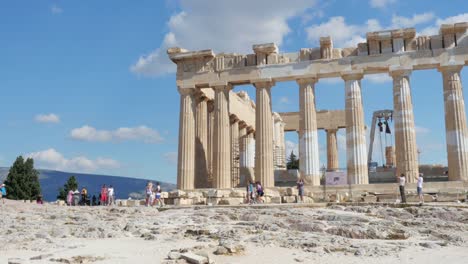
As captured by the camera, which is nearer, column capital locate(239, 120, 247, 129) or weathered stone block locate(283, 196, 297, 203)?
weathered stone block locate(283, 196, 297, 203)

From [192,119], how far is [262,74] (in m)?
6.33

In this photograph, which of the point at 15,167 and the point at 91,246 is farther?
the point at 15,167

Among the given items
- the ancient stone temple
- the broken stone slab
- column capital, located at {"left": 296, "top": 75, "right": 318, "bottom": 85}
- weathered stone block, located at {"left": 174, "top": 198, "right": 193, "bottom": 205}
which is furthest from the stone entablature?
the broken stone slab

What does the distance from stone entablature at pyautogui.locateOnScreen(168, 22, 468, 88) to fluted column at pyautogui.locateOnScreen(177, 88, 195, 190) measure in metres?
1.20

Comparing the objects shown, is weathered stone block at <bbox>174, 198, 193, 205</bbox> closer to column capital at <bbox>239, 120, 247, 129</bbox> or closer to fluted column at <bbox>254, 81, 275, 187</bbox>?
fluted column at <bbox>254, 81, 275, 187</bbox>

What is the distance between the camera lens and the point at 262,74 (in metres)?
37.2

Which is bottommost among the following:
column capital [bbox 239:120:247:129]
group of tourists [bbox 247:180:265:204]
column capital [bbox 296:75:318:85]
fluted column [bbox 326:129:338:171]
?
group of tourists [bbox 247:180:265:204]

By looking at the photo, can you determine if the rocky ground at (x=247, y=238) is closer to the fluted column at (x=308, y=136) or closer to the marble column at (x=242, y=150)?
the fluted column at (x=308, y=136)

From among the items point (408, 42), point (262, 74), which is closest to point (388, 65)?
Result: point (408, 42)

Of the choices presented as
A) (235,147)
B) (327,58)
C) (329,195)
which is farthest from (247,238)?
(235,147)

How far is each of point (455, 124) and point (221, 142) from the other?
52.6 feet

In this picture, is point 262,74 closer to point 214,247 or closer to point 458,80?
point 458,80

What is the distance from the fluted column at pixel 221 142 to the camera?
121 ft

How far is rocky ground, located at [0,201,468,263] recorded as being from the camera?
12188 millimetres
